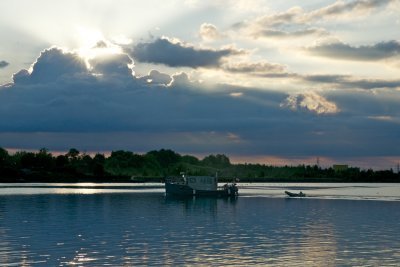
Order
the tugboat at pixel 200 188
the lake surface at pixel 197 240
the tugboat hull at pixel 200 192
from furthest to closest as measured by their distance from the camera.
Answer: the tugboat at pixel 200 188, the tugboat hull at pixel 200 192, the lake surface at pixel 197 240

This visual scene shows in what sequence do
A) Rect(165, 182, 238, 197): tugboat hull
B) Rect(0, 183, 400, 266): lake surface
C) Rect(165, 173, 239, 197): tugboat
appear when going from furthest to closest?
Rect(165, 173, 239, 197): tugboat, Rect(165, 182, 238, 197): tugboat hull, Rect(0, 183, 400, 266): lake surface

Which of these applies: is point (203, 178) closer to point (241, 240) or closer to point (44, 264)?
point (241, 240)

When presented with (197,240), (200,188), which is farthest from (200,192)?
(197,240)

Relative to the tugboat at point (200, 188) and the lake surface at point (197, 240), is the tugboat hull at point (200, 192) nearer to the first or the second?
the tugboat at point (200, 188)

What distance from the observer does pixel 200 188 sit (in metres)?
182

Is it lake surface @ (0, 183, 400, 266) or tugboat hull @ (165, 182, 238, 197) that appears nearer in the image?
lake surface @ (0, 183, 400, 266)

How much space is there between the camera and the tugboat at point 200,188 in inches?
6993

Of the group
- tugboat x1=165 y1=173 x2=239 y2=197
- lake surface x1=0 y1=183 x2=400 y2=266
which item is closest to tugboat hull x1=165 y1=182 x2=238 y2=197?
tugboat x1=165 y1=173 x2=239 y2=197

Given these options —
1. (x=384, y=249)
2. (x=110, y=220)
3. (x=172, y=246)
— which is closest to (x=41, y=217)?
(x=110, y=220)

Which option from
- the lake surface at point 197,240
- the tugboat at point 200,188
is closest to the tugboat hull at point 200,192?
the tugboat at point 200,188

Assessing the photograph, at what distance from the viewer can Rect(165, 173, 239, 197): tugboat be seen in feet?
583

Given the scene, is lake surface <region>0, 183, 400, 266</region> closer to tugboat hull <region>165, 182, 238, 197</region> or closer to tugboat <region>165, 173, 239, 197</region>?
tugboat hull <region>165, 182, 238, 197</region>

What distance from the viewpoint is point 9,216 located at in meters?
100

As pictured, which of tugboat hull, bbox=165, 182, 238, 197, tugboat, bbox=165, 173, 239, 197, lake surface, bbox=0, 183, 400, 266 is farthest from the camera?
tugboat, bbox=165, 173, 239, 197
